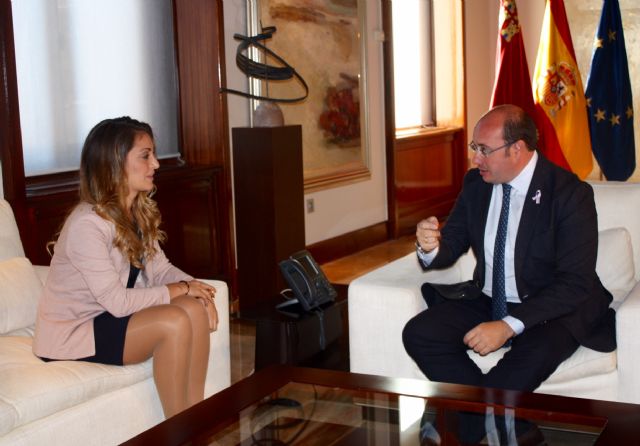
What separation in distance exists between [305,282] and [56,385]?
1.11m

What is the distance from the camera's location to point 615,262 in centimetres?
322

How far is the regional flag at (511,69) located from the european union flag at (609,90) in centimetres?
52

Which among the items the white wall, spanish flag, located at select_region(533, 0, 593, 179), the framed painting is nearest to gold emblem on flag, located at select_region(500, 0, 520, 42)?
spanish flag, located at select_region(533, 0, 593, 179)

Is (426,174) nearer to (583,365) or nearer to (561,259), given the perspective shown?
(561,259)

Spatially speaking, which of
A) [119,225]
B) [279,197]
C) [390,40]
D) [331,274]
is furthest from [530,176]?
[390,40]

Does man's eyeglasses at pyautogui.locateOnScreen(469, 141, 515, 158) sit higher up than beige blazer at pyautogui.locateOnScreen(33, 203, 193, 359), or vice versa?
man's eyeglasses at pyautogui.locateOnScreen(469, 141, 515, 158)

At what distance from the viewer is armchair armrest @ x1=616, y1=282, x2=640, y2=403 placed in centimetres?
271

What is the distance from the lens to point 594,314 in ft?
9.48

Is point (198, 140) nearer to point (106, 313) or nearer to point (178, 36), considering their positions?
point (178, 36)

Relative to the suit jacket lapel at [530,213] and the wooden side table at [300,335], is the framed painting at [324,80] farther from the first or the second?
the suit jacket lapel at [530,213]

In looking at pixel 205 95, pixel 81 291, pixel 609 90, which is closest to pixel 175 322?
pixel 81 291

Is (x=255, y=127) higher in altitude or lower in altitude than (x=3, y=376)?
higher

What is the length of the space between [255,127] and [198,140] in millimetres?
543

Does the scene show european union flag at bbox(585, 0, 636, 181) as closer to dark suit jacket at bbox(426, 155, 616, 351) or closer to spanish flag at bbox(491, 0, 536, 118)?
spanish flag at bbox(491, 0, 536, 118)
